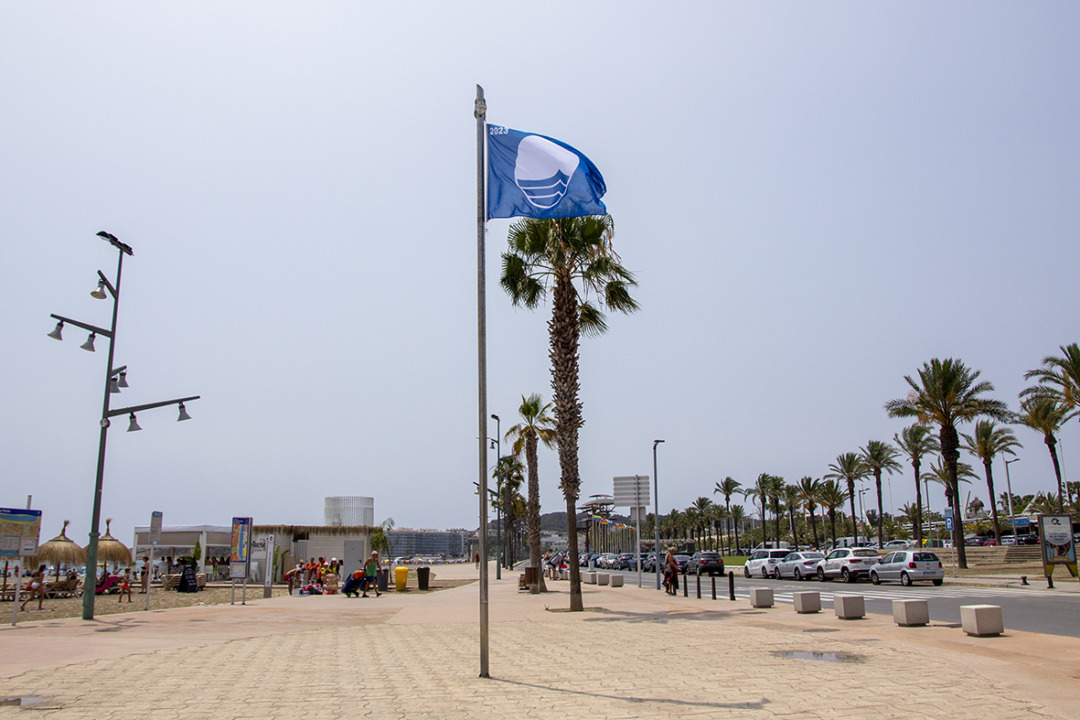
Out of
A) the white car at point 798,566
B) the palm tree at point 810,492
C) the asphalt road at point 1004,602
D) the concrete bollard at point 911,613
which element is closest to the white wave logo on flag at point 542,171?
the concrete bollard at point 911,613

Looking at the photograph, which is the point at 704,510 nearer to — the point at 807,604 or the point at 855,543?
the point at 855,543

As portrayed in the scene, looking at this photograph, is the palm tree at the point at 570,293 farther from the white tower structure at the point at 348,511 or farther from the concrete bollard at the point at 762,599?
the white tower structure at the point at 348,511

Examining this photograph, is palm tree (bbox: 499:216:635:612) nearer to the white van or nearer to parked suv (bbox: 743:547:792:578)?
parked suv (bbox: 743:547:792:578)

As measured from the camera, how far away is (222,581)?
4403cm

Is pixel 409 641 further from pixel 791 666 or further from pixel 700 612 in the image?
pixel 700 612

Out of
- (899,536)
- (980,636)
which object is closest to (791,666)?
(980,636)

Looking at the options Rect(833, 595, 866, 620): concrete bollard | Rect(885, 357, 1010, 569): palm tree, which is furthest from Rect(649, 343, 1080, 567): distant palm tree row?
Rect(833, 595, 866, 620): concrete bollard

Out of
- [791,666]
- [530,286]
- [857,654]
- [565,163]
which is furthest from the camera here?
[530,286]

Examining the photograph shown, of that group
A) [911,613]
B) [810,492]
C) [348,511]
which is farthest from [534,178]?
[810,492]

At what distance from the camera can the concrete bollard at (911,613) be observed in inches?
578

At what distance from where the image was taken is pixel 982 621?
507 inches

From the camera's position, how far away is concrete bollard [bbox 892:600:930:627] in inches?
578

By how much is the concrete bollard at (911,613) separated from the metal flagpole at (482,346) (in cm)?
904

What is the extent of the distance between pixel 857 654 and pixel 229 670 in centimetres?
832
